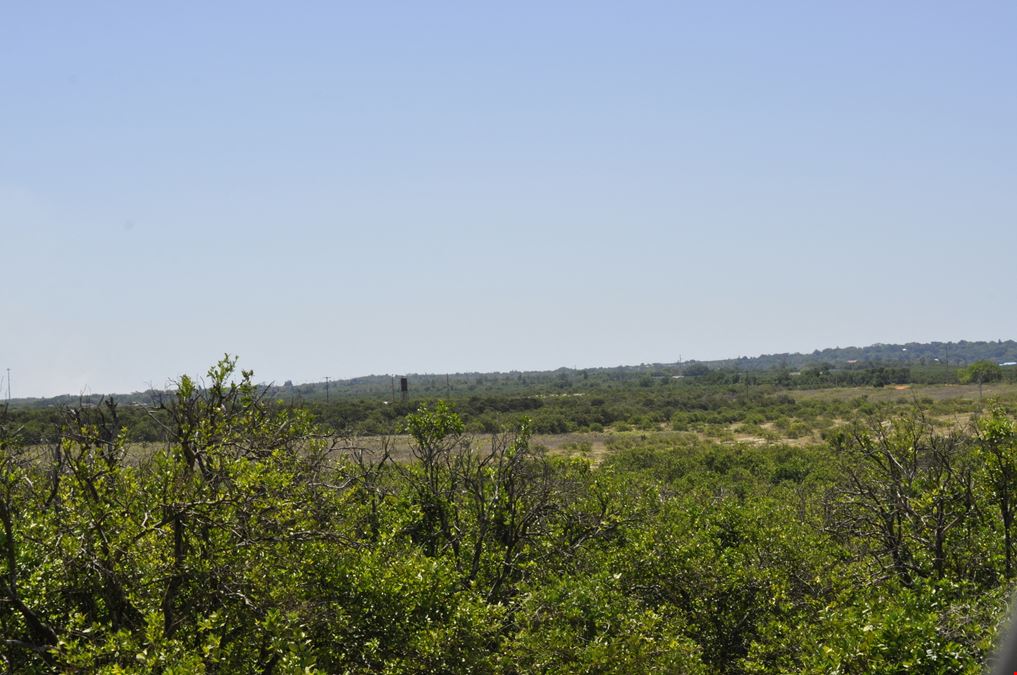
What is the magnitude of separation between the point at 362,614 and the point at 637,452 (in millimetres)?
49564

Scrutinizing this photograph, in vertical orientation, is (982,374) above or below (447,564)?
below

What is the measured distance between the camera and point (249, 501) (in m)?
10.7

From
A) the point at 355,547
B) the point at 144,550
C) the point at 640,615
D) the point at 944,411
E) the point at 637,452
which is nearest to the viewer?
the point at 144,550

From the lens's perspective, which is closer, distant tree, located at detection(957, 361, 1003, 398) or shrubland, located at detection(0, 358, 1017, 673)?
shrubland, located at detection(0, 358, 1017, 673)

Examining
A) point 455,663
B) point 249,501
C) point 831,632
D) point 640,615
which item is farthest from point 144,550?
point 831,632

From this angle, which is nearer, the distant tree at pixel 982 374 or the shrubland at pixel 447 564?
the shrubland at pixel 447 564

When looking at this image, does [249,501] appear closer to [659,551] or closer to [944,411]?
[659,551]

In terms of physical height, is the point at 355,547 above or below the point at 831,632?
above

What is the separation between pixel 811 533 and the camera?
743 inches

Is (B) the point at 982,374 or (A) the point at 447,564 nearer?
(A) the point at 447,564

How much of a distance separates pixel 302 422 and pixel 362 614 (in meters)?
3.83

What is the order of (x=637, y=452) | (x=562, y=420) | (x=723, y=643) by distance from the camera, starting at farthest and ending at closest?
(x=562, y=420)
(x=637, y=452)
(x=723, y=643)

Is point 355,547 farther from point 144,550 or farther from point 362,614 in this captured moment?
point 144,550

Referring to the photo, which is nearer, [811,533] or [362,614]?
[362,614]
